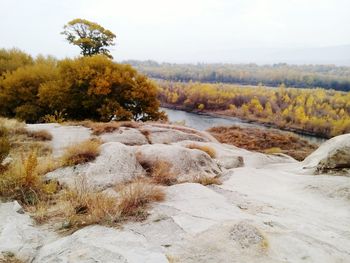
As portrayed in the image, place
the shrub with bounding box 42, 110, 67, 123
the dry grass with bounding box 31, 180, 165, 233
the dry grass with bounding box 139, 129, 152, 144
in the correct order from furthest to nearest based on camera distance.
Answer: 1. the shrub with bounding box 42, 110, 67, 123
2. the dry grass with bounding box 139, 129, 152, 144
3. the dry grass with bounding box 31, 180, 165, 233

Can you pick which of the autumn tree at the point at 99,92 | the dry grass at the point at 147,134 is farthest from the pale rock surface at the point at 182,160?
the autumn tree at the point at 99,92

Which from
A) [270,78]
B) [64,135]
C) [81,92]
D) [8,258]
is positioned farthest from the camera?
[270,78]

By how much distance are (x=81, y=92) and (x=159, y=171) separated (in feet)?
65.2

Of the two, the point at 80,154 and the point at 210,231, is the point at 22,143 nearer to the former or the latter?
the point at 80,154

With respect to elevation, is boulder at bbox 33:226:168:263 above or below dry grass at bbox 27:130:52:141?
above

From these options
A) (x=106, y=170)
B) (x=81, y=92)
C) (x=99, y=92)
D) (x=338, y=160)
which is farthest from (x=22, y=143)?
(x=81, y=92)

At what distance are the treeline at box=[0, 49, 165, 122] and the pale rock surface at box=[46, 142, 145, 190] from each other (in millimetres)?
16656

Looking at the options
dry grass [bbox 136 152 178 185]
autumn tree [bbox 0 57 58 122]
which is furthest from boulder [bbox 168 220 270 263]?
autumn tree [bbox 0 57 58 122]

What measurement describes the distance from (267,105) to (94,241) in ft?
255

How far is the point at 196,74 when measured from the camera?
157000mm

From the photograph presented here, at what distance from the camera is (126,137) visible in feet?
38.7

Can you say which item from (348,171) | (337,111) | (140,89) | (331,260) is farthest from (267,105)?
(331,260)

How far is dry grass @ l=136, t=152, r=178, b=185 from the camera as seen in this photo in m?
6.61

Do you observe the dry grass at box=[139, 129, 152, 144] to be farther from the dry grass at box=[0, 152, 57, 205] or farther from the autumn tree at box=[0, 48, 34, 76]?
the autumn tree at box=[0, 48, 34, 76]
